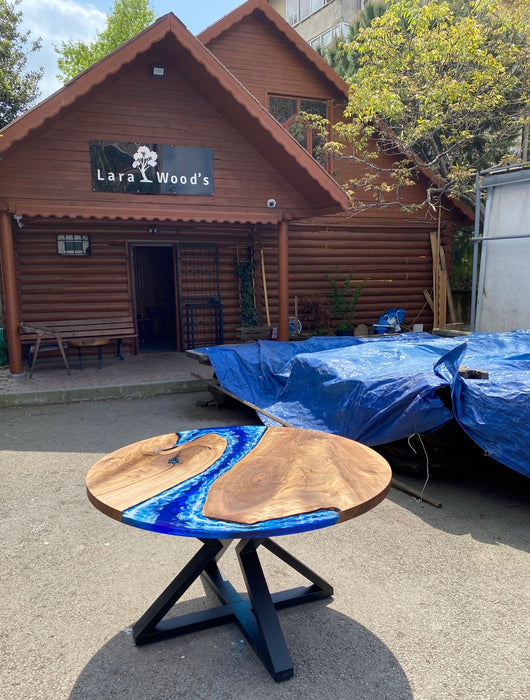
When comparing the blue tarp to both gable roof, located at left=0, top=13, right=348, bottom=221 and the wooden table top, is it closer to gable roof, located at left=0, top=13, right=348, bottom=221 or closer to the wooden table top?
the wooden table top

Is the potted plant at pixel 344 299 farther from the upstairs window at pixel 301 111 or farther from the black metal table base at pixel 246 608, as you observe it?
the black metal table base at pixel 246 608

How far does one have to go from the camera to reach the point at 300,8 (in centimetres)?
2764

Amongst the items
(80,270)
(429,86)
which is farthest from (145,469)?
(429,86)

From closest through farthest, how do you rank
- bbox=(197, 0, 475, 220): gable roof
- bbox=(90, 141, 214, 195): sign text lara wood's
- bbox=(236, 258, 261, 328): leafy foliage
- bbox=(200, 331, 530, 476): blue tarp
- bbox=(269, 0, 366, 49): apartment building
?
bbox=(200, 331, 530, 476): blue tarp < bbox=(90, 141, 214, 195): sign text lara wood's < bbox=(197, 0, 475, 220): gable roof < bbox=(236, 258, 261, 328): leafy foliage < bbox=(269, 0, 366, 49): apartment building

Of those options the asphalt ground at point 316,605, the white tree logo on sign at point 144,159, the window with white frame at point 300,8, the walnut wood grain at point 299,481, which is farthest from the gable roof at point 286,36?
the window with white frame at point 300,8

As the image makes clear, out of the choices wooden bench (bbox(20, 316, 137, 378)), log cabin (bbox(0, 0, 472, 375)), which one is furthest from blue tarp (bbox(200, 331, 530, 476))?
log cabin (bbox(0, 0, 472, 375))

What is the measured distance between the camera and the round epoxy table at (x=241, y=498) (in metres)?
2.14

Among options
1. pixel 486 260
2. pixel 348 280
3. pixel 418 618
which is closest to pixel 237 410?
pixel 418 618

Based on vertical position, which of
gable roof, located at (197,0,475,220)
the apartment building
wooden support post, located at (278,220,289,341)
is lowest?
wooden support post, located at (278,220,289,341)

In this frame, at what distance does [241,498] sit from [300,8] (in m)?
31.4

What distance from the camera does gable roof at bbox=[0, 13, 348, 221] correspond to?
7672 millimetres

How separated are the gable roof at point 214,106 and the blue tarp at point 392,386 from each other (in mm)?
3364

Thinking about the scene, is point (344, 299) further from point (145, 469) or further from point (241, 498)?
point (241, 498)

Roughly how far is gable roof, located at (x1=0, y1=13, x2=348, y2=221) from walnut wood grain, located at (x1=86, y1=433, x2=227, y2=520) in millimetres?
6403
